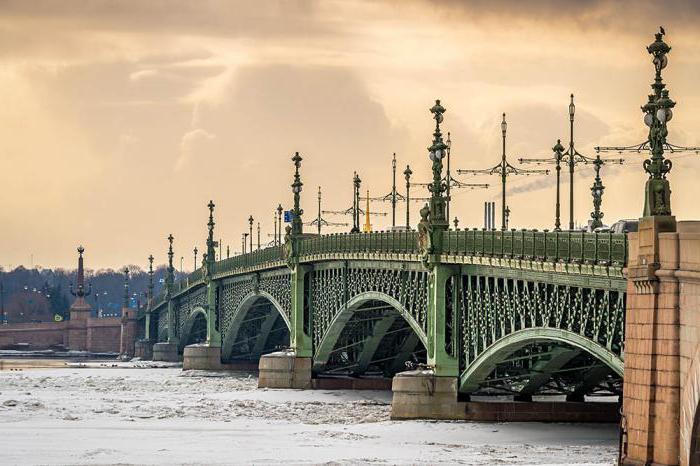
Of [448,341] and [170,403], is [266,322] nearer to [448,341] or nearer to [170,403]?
[170,403]

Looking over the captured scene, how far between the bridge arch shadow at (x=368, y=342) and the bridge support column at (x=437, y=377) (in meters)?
14.1

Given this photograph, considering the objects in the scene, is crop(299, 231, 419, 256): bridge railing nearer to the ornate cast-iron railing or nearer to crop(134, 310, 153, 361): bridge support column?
the ornate cast-iron railing

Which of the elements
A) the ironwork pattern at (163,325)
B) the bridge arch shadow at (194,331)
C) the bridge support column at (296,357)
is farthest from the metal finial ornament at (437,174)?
the ironwork pattern at (163,325)

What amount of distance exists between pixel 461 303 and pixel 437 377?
2.74 m

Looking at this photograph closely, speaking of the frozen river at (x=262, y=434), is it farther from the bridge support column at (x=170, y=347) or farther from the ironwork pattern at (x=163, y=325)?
the ironwork pattern at (x=163, y=325)

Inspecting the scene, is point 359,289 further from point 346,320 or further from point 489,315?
point 489,315

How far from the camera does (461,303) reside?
2520 inches

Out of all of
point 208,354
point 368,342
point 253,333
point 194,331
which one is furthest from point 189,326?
point 368,342

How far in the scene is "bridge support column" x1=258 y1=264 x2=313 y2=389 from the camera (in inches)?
3521

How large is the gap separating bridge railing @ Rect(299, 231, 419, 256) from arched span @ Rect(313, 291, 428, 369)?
190 centimetres

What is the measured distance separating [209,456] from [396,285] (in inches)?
825

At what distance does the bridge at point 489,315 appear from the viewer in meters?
40.2

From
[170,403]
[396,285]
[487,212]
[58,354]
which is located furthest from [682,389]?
[58,354]

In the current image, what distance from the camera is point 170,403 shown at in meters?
82.8
